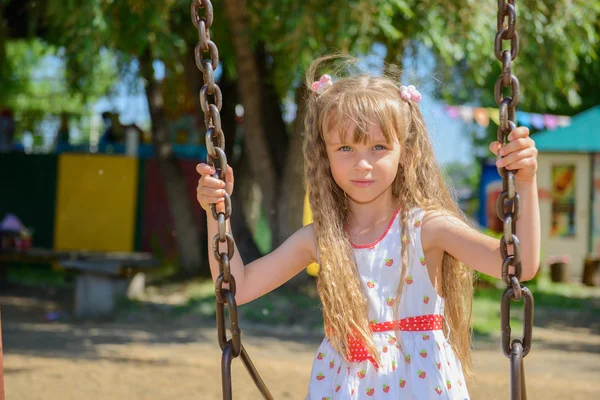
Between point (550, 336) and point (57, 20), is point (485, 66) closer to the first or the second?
Answer: point (550, 336)

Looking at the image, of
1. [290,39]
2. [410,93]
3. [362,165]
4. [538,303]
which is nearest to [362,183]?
[362,165]

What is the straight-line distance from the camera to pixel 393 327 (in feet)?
6.36

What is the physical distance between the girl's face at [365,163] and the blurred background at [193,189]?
0.84 ft

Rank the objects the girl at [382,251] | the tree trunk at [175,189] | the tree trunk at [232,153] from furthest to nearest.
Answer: the tree trunk at [175,189]
the tree trunk at [232,153]
the girl at [382,251]

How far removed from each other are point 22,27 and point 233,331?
8.67 meters

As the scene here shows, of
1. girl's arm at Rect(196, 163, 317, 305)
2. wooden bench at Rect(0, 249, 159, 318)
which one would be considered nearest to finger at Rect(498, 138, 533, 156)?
girl's arm at Rect(196, 163, 317, 305)

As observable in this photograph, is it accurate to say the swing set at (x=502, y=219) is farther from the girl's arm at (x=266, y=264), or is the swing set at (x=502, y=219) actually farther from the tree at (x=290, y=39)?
the tree at (x=290, y=39)

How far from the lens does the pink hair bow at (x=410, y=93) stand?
2082 millimetres

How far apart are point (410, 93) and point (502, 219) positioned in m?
0.53

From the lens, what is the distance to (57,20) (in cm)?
573

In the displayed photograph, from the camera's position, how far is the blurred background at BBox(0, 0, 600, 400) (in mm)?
5363

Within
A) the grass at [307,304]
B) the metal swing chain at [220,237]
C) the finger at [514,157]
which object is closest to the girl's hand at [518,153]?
the finger at [514,157]

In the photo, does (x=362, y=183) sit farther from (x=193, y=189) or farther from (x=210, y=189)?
(x=193, y=189)

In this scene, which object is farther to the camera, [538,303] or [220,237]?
[538,303]
